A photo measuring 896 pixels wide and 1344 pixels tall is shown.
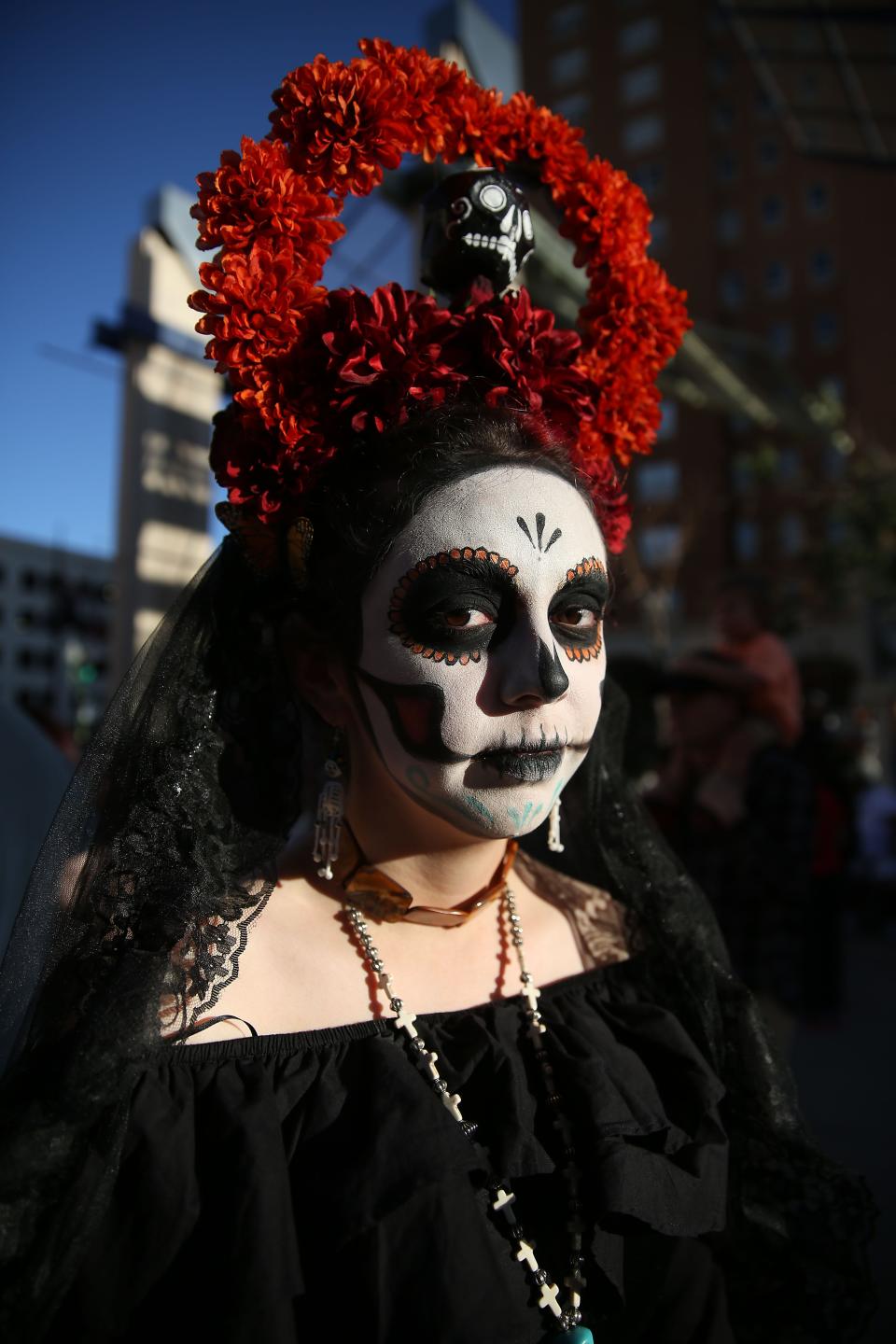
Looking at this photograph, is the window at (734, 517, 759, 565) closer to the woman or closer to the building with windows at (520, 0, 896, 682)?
the building with windows at (520, 0, 896, 682)

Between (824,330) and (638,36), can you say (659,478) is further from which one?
(638,36)

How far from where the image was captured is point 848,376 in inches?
1045

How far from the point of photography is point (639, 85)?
29.6m

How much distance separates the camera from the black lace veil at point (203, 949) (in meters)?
1.12

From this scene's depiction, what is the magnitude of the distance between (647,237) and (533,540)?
770mm

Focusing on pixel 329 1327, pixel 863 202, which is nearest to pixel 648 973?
pixel 329 1327

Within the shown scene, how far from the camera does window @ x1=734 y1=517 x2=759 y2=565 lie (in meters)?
26.9

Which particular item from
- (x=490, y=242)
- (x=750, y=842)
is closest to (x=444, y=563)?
(x=490, y=242)

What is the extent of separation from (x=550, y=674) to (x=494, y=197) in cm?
85

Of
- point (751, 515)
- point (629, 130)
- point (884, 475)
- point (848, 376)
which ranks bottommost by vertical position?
point (884, 475)

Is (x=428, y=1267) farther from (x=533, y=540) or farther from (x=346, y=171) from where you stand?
(x=346, y=171)

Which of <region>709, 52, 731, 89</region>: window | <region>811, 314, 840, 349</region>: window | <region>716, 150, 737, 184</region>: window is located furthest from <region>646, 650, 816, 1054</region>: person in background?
<region>709, 52, 731, 89</region>: window

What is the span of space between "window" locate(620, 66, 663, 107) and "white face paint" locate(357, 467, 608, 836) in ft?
111

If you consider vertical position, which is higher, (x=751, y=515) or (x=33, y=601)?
(x=751, y=515)
